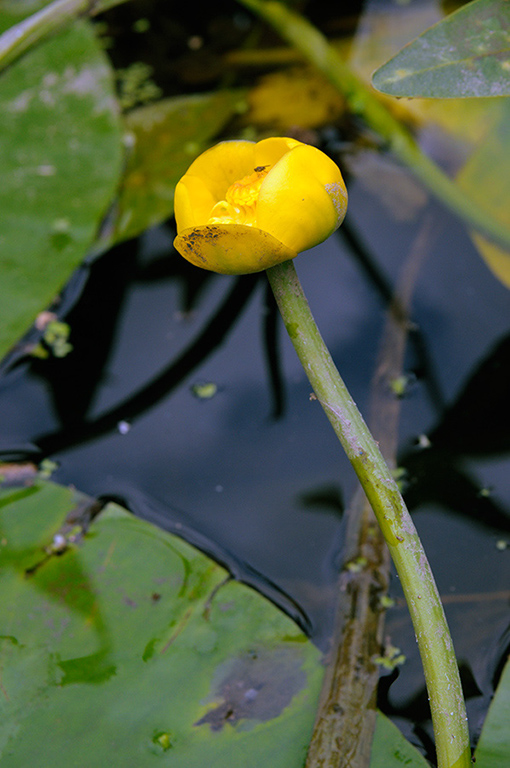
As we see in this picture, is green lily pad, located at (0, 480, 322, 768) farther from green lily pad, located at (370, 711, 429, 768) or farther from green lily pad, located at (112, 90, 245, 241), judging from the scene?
green lily pad, located at (112, 90, 245, 241)

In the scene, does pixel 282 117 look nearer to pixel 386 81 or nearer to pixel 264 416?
pixel 264 416

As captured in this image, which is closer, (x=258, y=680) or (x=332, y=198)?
(x=332, y=198)

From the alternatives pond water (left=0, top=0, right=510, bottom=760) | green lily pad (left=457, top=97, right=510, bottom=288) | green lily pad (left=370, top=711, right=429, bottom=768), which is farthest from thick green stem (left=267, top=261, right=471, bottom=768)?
green lily pad (left=457, top=97, right=510, bottom=288)

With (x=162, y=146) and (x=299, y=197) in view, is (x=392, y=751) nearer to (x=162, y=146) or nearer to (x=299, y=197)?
(x=299, y=197)

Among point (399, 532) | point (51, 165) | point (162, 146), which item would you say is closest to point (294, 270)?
point (399, 532)

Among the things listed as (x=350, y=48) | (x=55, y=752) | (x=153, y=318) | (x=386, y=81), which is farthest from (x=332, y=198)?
(x=350, y=48)

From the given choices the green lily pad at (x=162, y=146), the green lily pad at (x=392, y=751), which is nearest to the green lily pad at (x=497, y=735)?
the green lily pad at (x=392, y=751)
